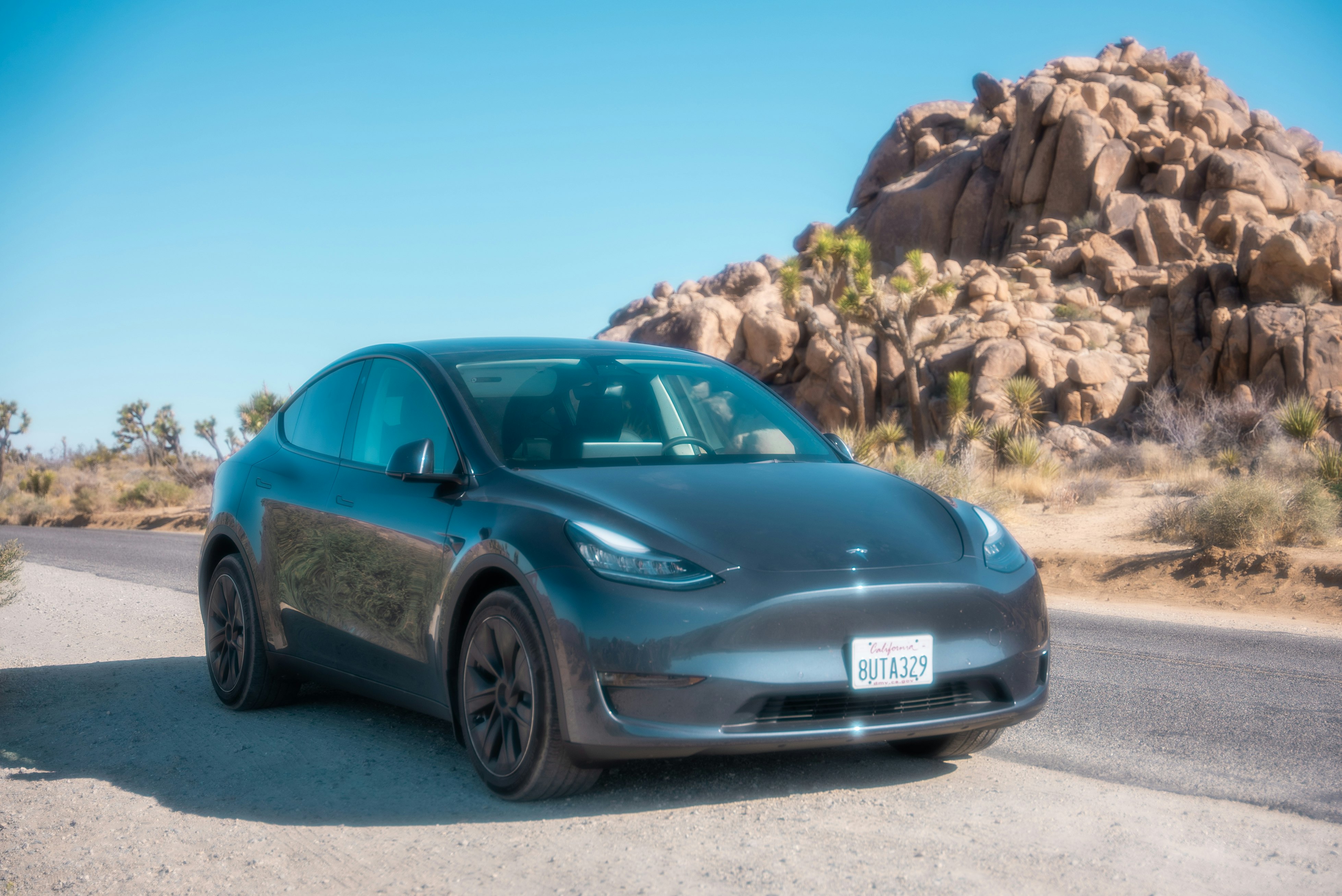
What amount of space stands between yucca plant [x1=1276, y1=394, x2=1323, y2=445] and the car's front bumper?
2246 centimetres

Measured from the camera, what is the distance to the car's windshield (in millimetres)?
4906

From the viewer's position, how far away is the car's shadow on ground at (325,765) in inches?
167

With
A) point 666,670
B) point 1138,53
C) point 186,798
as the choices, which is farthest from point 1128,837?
point 1138,53

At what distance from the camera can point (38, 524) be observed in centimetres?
3456

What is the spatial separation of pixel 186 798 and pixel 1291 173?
59716 millimetres

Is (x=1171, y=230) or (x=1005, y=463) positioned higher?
(x=1171, y=230)

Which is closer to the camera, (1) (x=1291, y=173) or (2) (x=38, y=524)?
(2) (x=38, y=524)

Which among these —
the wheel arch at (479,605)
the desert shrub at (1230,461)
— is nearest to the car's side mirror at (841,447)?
the wheel arch at (479,605)

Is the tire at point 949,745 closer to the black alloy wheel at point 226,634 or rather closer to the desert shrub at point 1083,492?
the black alloy wheel at point 226,634

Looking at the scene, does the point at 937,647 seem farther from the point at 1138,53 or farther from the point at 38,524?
the point at 1138,53

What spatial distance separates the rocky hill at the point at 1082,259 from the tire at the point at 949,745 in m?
26.1

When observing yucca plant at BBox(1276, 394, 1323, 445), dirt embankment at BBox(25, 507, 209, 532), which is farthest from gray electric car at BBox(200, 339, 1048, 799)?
Result: dirt embankment at BBox(25, 507, 209, 532)

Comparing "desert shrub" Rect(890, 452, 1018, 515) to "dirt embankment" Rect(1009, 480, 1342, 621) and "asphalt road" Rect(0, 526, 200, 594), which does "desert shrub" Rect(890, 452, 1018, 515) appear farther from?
"asphalt road" Rect(0, 526, 200, 594)

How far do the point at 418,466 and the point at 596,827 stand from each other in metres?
1.54
